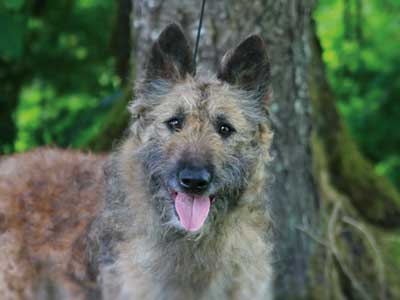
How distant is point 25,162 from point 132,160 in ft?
3.85

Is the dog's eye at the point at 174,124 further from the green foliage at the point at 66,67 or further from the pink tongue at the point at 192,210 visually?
the green foliage at the point at 66,67

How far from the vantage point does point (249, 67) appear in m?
4.91

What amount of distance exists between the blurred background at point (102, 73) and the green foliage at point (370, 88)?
12 millimetres

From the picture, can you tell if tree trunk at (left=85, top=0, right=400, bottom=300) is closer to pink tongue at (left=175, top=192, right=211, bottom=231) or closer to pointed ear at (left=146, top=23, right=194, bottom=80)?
pink tongue at (left=175, top=192, right=211, bottom=231)

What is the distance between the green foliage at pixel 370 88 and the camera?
31.7 ft

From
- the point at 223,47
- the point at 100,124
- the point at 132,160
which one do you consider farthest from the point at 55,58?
the point at 132,160

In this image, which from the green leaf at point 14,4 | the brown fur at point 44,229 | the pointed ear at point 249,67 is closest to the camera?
the pointed ear at point 249,67

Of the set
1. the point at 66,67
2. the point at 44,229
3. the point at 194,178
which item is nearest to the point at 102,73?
the point at 66,67

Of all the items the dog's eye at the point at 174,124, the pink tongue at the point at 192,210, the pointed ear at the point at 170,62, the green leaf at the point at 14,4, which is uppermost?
the green leaf at the point at 14,4

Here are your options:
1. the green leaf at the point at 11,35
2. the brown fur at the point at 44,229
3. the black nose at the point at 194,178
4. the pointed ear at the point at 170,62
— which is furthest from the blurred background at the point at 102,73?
the black nose at the point at 194,178

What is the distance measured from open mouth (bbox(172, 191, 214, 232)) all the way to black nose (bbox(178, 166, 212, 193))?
0.13m

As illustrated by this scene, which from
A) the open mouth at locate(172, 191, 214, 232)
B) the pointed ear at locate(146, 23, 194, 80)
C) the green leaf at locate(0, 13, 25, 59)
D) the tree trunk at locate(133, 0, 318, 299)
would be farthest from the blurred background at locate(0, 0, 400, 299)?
the open mouth at locate(172, 191, 214, 232)

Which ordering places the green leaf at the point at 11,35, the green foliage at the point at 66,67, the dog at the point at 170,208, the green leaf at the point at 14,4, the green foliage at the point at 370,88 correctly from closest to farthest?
the dog at the point at 170,208 → the green leaf at the point at 14,4 → the green leaf at the point at 11,35 → the green foliage at the point at 66,67 → the green foliage at the point at 370,88

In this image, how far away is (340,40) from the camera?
9617mm
